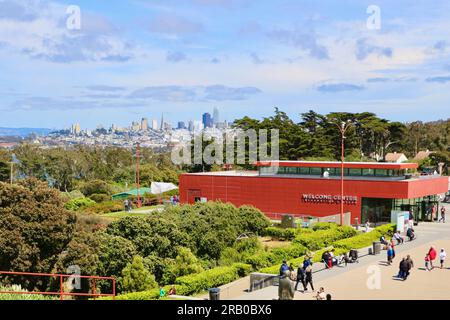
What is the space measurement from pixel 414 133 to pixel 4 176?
256 feet

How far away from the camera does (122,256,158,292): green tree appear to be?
2509 cm

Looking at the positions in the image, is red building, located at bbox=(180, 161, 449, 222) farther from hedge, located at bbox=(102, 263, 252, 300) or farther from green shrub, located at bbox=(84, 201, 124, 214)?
hedge, located at bbox=(102, 263, 252, 300)

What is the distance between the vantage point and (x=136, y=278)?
25.2 meters

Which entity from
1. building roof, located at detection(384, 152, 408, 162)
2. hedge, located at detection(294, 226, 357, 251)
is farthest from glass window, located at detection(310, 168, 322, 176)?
building roof, located at detection(384, 152, 408, 162)

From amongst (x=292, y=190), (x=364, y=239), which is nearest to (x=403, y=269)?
(x=364, y=239)

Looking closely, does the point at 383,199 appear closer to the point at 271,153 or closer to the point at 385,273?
the point at 385,273

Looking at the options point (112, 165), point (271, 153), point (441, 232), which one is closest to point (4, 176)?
point (112, 165)

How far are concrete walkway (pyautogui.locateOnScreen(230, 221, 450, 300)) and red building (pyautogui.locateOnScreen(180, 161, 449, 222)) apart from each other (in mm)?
12765

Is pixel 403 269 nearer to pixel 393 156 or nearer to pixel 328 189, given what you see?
pixel 328 189

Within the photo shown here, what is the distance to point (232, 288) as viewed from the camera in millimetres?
25328

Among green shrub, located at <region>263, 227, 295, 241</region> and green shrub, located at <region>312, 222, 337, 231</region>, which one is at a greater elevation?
green shrub, located at <region>312, 222, 337, 231</region>

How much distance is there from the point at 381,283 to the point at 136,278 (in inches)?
400
